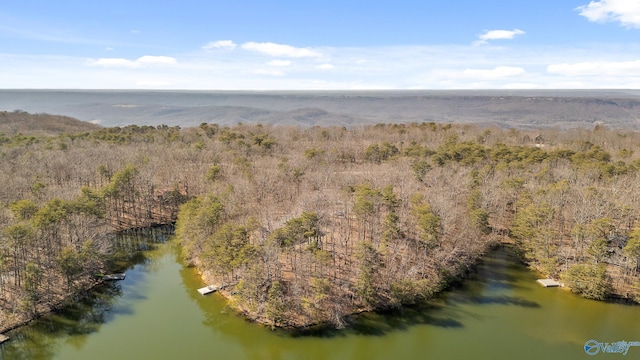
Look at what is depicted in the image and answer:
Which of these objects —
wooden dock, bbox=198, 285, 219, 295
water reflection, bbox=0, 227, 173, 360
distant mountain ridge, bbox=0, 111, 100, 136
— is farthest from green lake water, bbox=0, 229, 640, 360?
distant mountain ridge, bbox=0, 111, 100, 136

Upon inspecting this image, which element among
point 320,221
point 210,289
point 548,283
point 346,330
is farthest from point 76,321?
point 548,283

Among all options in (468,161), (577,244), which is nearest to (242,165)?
(468,161)

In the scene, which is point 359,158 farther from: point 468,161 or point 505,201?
point 505,201

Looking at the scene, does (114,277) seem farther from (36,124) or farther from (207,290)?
(36,124)

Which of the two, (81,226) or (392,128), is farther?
(392,128)

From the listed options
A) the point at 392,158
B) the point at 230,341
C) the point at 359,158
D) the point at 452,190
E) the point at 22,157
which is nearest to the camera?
the point at 230,341

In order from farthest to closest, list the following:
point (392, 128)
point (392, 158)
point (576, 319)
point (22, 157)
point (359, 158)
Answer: point (392, 128), point (359, 158), point (392, 158), point (22, 157), point (576, 319)
